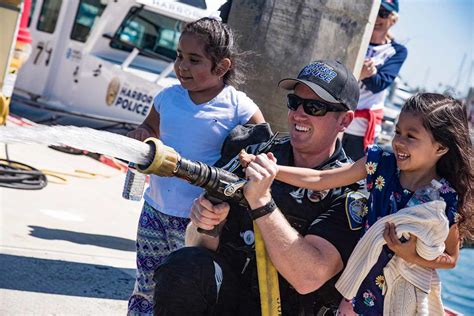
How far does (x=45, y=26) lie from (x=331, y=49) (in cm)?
1050

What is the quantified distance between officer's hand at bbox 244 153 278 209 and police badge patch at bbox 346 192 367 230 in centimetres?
35

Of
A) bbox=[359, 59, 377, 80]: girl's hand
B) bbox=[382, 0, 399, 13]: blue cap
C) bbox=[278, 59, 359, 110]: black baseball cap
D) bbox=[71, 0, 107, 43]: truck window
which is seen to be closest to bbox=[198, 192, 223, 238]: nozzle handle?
bbox=[278, 59, 359, 110]: black baseball cap

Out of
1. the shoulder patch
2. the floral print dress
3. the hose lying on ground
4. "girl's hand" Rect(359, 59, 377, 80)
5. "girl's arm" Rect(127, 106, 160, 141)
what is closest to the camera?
the floral print dress

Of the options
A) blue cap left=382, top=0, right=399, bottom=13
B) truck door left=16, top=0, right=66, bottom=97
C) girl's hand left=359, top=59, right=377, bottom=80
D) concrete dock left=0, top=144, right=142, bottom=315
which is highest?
blue cap left=382, top=0, right=399, bottom=13

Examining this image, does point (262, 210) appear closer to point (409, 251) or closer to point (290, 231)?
point (290, 231)

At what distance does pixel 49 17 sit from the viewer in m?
13.9

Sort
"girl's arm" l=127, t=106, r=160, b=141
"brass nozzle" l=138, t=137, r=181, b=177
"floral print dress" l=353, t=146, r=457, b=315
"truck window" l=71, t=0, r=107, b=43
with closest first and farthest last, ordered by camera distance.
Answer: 1. "brass nozzle" l=138, t=137, r=181, b=177
2. "floral print dress" l=353, t=146, r=457, b=315
3. "girl's arm" l=127, t=106, r=160, b=141
4. "truck window" l=71, t=0, r=107, b=43

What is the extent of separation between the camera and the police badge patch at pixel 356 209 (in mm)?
2656

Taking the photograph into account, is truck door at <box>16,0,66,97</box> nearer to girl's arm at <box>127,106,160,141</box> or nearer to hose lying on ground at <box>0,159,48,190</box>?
hose lying on ground at <box>0,159,48,190</box>

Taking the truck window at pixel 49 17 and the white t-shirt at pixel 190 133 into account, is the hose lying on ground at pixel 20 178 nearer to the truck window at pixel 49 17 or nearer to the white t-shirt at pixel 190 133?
the white t-shirt at pixel 190 133

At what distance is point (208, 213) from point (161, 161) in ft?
1.44

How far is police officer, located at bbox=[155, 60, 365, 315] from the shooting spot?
2.50 meters

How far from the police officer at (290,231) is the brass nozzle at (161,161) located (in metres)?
0.27

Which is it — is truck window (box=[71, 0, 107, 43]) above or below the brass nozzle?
above
